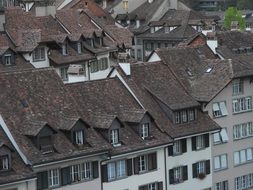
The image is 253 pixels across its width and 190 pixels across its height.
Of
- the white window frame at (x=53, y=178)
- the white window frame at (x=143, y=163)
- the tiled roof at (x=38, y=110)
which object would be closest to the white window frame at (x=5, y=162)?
the tiled roof at (x=38, y=110)

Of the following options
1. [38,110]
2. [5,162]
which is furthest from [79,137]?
[5,162]

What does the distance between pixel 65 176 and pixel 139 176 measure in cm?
726

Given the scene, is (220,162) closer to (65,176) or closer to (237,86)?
(237,86)

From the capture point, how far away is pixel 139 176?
5716cm

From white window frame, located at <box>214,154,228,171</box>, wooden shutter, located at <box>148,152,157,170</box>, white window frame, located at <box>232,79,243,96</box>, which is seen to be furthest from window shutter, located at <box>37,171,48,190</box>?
white window frame, located at <box>232,79,243,96</box>

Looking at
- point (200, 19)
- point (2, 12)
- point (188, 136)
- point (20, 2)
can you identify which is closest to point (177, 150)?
point (188, 136)

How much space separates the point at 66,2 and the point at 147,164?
235ft

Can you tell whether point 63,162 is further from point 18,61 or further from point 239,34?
point 239,34

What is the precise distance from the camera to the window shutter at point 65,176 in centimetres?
5175

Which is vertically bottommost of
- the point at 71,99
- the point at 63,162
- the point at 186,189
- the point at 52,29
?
the point at 186,189

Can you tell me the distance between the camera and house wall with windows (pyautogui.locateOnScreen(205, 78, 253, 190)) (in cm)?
6656

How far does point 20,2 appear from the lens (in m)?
108

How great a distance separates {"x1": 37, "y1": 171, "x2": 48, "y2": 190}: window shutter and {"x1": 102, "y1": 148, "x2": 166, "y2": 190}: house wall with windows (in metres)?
5.15

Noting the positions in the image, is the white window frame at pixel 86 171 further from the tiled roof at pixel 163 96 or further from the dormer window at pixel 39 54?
the dormer window at pixel 39 54
